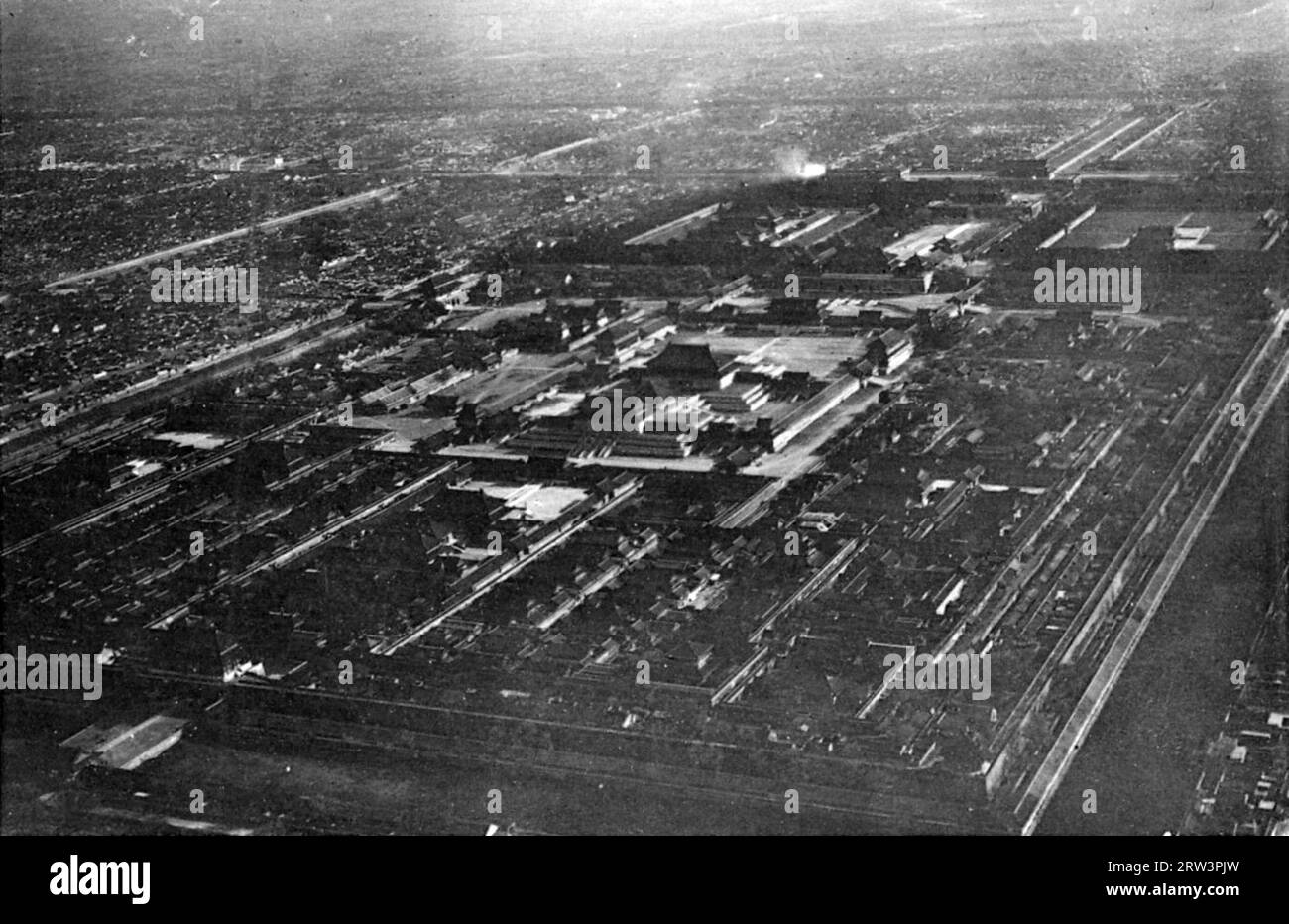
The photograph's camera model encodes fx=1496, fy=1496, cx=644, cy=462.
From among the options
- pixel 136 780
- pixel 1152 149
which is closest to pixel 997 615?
pixel 136 780

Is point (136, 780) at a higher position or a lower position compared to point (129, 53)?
lower

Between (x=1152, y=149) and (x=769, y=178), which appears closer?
(x=1152, y=149)

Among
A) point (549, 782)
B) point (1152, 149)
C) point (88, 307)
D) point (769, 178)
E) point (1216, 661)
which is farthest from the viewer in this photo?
point (769, 178)

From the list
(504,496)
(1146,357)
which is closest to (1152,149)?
(1146,357)

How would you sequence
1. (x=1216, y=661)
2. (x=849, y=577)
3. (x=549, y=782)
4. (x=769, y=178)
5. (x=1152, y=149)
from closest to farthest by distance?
(x=549, y=782), (x=1216, y=661), (x=849, y=577), (x=1152, y=149), (x=769, y=178)
